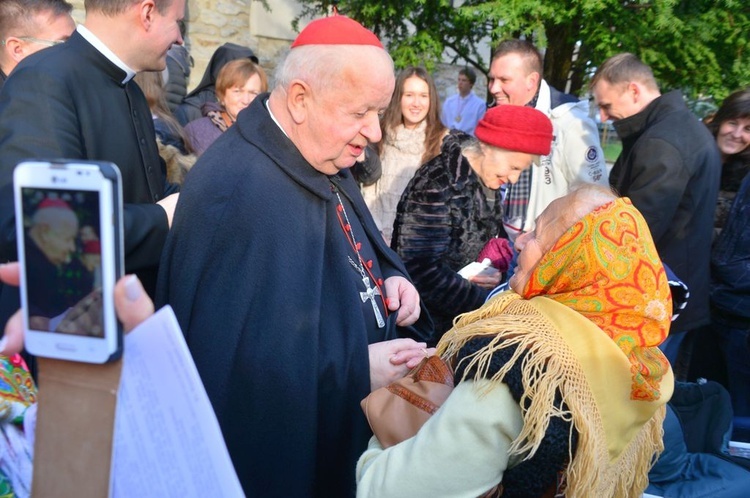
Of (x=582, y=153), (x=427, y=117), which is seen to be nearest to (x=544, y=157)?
(x=582, y=153)

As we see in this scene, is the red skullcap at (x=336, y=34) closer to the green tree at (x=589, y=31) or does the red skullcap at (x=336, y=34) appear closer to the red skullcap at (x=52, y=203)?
the red skullcap at (x=52, y=203)

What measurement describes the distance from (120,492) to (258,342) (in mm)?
873

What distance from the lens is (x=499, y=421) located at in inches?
52.7

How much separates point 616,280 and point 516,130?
2.02 metres

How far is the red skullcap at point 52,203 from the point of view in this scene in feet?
2.73

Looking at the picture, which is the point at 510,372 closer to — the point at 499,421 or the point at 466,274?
the point at 499,421

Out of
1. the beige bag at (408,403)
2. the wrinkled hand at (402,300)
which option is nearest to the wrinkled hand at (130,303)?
the beige bag at (408,403)

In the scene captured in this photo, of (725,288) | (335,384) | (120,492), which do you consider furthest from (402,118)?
(120,492)

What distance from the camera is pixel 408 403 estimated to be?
1579 millimetres

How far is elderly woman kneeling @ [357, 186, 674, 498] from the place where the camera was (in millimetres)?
1345

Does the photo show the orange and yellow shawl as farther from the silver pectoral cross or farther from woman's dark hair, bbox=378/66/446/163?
woman's dark hair, bbox=378/66/446/163

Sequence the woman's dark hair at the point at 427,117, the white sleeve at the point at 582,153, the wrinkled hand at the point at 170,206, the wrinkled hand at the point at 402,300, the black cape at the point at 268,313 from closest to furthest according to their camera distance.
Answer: the black cape at the point at 268,313 < the wrinkled hand at the point at 170,206 < the wrinkled hand at the point at 402,300 < the white sleeve at the point at 582,153 < the woman's dark hair at the point at 427,117

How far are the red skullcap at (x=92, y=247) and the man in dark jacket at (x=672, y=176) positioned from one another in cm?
350

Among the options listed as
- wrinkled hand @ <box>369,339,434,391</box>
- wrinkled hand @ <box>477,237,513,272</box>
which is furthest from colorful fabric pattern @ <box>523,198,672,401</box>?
wrinkled hand @ <box>477,237,513,272</box>
